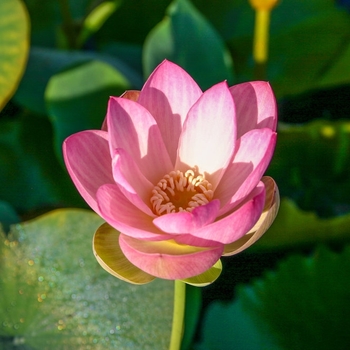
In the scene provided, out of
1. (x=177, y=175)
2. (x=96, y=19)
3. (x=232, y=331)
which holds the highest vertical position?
(x=177, y=175)

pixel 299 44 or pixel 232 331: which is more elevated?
pixel 299 44

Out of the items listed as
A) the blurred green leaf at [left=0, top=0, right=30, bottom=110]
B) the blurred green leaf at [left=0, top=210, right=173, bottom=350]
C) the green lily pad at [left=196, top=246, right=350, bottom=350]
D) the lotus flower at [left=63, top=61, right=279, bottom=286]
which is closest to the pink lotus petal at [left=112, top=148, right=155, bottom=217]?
the lotus flower at [left=63, top=61, right=279, bottom=286]

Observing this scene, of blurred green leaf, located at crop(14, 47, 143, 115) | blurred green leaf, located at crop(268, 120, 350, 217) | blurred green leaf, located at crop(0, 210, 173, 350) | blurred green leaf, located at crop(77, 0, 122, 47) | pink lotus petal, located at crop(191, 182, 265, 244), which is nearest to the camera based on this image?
pink lotus petal, located at crop(191, 182, 265, 244)

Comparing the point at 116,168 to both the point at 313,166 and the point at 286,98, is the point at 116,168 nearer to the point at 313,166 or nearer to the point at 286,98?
the point at 313,166

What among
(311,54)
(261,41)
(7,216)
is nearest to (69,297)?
(7,216)

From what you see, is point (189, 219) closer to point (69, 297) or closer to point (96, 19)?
point (69, 297)

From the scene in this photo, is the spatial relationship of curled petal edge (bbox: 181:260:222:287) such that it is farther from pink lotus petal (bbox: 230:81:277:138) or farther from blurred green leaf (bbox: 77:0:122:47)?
blurred green leaf (bbox: 77:0:122:47)

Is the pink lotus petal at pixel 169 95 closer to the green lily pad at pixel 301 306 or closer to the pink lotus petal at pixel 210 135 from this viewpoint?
the pink lotus petal at pixel 210 135
